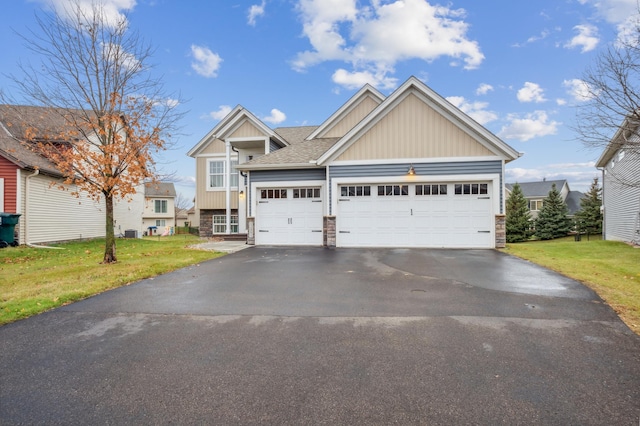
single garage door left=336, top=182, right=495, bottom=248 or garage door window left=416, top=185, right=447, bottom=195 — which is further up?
garage door window left=416, top=185, right=447, bottom=195

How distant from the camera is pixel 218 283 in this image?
681 centimetres

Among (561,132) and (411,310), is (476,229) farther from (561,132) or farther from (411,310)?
(411,310)

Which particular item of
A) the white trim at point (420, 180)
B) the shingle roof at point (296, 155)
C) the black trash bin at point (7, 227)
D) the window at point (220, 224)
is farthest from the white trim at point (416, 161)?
the black trash bin at point (7, 227)

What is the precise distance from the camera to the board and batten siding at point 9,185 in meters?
13.9

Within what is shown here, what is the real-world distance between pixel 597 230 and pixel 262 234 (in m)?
34.6

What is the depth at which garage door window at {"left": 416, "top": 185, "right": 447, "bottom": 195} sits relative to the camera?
1288 centimetres

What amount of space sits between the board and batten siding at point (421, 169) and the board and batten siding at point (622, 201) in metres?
6.31

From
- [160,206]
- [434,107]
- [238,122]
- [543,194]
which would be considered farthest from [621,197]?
[160,206]

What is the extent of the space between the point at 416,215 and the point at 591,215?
2958 cm

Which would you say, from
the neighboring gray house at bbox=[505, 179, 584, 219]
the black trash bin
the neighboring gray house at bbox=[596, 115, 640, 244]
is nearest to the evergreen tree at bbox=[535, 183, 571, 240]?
the neighboring gray house at bbox=[596, 115, 640, 244]

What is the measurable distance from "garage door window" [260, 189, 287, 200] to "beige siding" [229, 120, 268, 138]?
387 cm

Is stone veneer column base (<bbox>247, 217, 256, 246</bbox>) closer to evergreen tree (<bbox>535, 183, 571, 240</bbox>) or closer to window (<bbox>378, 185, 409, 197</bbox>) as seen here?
window (<bbox>378, 185, 409, 197</bbox>)

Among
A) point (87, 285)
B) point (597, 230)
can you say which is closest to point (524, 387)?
point (87, 285)

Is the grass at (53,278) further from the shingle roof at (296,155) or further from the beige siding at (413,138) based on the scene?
the beige siding at (413,138)
